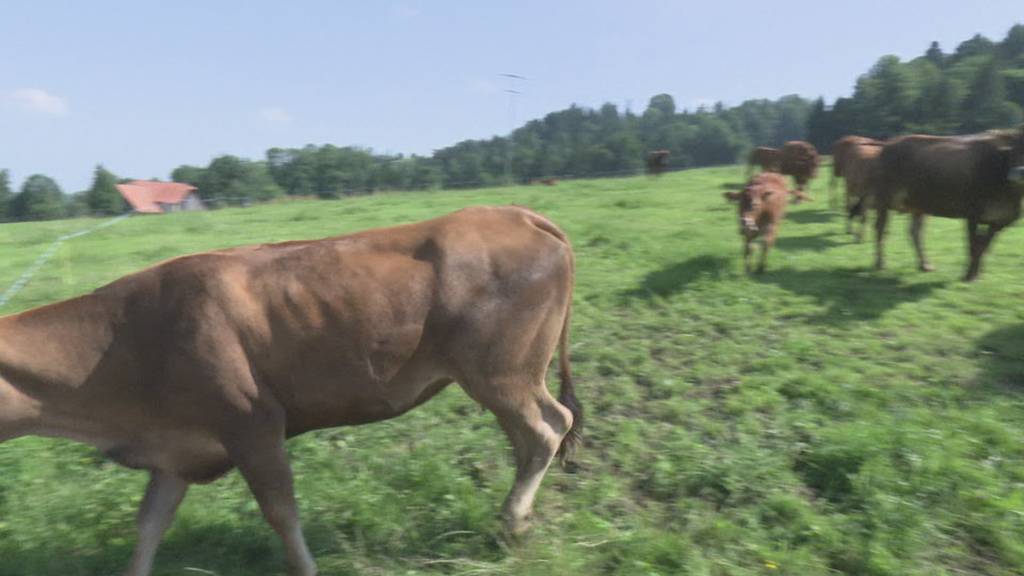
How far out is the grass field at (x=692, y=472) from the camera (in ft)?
11.7

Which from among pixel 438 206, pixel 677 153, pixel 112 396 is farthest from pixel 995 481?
pixel 677 153

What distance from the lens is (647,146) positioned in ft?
194

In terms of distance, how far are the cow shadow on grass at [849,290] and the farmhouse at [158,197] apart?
2047 cm

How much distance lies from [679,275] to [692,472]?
16.4ft

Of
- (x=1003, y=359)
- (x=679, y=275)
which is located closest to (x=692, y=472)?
(x=1003, y=359)

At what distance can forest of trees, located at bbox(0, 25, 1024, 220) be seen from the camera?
4200cm

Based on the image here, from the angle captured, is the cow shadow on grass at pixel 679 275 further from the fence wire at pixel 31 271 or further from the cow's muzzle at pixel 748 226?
the fence wire at pixel 31 271

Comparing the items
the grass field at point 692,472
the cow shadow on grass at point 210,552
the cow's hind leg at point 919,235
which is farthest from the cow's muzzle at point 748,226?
the cow shadow on grass at point 210,552

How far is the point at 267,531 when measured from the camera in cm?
386

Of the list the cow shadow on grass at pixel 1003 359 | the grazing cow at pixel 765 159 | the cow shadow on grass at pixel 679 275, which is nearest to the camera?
the cow shadow on grass at pixel 1003 359

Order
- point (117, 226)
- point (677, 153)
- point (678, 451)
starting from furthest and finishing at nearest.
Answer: point (677, 153) < point (117, 226) < point (678, 451)

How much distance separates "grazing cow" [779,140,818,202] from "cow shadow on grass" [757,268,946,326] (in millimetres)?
9640

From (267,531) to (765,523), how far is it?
8.69 ft

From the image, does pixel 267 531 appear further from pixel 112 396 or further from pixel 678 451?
pixel 678 451
